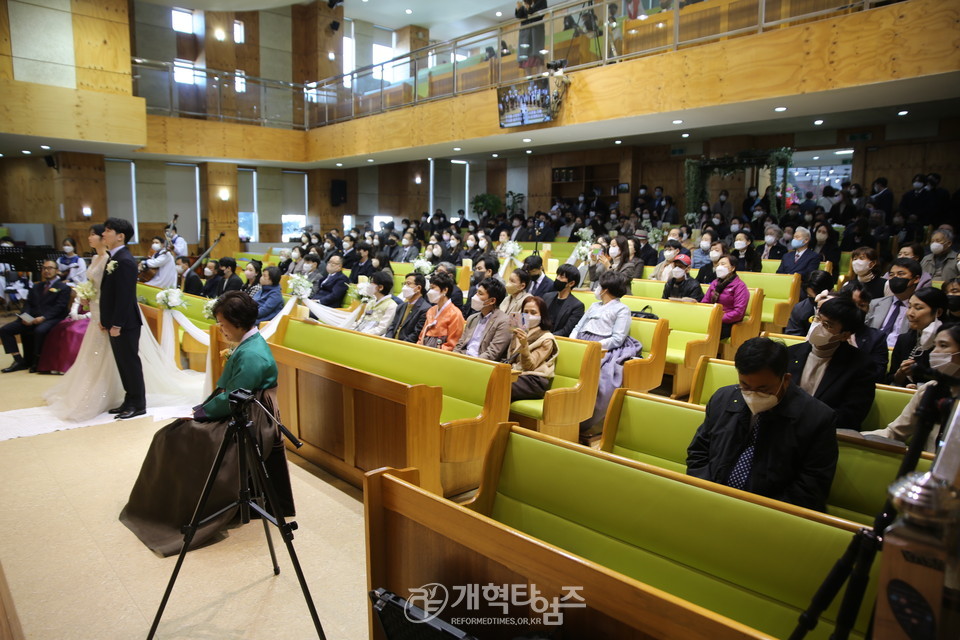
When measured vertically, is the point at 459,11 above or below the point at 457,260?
above

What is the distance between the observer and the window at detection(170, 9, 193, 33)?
16.0m

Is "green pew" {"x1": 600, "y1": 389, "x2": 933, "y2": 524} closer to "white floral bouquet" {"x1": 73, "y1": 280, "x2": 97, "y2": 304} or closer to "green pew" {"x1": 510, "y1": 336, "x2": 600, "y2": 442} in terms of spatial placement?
"green pew" {"x1": 510, "y1": 336, "x2": 600, "y2": 442}

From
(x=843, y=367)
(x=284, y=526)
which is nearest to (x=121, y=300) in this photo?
(x=284, y=526)

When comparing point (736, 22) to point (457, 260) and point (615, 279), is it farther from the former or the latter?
point (457, 260)

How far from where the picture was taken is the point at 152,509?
329 cm

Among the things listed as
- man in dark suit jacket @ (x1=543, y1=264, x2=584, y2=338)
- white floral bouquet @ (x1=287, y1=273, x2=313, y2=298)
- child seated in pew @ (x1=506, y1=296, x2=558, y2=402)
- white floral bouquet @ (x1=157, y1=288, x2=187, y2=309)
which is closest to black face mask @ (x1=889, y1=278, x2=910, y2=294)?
man in dark suit jacket @ (x1=543, y1=264, x2=584, y2=338)

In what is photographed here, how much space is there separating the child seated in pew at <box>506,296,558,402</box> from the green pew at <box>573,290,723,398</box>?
162cm

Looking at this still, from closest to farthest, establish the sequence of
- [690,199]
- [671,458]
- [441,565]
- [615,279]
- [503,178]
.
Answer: [441,565] → [671,458] → [615,279] → [690,199] → [503,178]

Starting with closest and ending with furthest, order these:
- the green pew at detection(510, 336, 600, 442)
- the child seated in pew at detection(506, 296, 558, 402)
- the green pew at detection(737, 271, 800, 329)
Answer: the green pew at detection(510, 336, 600, 442) < the child seated in pew at detection(506, 296, 558, 402) < the green pew at detection(737, 271, 800, 329)

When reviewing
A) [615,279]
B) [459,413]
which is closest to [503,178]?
[615,279]

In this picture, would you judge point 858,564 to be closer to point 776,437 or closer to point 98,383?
point 776,437

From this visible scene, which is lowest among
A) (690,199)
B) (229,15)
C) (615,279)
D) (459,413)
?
(459,413)

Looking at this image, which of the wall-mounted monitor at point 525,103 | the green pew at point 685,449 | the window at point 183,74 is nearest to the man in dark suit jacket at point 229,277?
the wall-mounted monitor at point 525,103

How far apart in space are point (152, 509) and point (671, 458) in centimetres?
264
